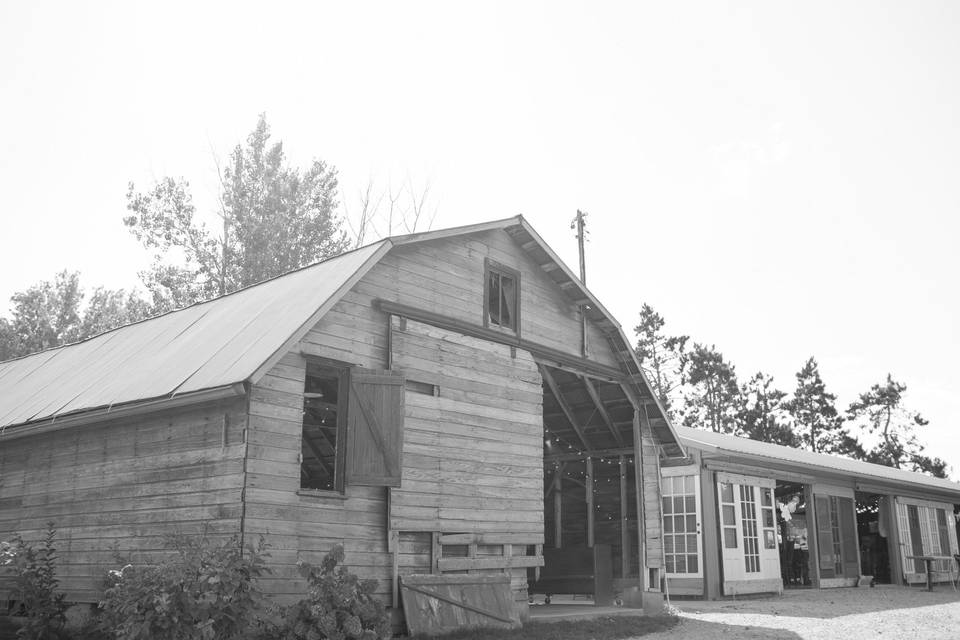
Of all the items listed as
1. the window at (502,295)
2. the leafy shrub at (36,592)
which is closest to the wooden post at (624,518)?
the window at (502,295)

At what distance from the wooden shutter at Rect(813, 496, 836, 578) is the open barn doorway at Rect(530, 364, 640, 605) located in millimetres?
6788

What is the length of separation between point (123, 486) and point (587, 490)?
926 cm

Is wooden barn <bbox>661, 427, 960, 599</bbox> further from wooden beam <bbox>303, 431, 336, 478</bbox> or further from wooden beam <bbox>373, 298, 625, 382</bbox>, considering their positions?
wooden beam <bbox>303, 431, 336, 478</bbox>

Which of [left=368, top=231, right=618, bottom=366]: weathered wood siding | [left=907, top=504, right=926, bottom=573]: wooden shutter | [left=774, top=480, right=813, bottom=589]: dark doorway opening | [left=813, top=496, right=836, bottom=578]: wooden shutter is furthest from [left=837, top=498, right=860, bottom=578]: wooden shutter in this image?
[left=368, top=231, right=618, bottom=366]: weathered wood siding

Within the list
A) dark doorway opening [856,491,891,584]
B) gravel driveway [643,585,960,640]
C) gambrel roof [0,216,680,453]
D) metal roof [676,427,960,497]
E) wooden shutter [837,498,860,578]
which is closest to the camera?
gambrel roof [0,216,680,453]

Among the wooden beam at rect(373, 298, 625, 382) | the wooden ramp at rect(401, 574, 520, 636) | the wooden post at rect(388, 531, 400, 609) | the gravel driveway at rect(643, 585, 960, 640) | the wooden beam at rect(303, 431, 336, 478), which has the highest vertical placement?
the wooden beam at rect(373, 298, 625, 382)

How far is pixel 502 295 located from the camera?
13367 mm

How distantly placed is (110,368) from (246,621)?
5811mm

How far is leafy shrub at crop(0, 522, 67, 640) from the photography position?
33.3 ft

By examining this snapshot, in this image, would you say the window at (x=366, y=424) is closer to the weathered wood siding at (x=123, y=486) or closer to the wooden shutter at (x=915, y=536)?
the weathered wood siding at (x=123, y=486)

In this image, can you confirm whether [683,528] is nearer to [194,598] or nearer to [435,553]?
[435,553]

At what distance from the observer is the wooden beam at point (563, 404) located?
15.5 meters

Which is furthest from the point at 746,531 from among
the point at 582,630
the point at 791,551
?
the point at 582,630

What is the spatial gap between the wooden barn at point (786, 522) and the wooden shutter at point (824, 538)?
0.03 metres
